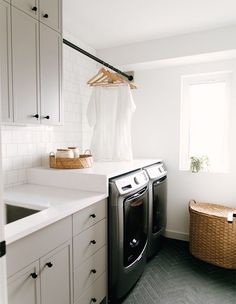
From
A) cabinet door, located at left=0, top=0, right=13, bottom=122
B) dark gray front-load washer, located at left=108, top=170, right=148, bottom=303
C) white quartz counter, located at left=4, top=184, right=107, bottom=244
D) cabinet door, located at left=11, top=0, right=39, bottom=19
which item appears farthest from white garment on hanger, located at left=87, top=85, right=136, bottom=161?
cabinet door, located at left=0, top=0, right=13, bottom=122

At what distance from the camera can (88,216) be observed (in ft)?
5.17

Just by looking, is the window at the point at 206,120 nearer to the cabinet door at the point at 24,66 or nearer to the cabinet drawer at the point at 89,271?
the cabinet drawer at the point at 89,271

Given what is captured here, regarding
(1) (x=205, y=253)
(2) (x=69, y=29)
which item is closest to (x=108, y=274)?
(1) (x=205, y=253)

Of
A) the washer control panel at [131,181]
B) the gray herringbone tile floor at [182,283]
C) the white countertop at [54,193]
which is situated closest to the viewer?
the white countertop at [54,193]

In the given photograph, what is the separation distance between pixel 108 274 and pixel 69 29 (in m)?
2.36

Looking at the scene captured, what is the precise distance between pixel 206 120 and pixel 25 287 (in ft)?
8.48

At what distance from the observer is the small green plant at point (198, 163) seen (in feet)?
9.36

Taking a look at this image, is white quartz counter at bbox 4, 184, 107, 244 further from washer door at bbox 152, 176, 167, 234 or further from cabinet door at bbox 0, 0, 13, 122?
washer door at bbox 152, 176, 167, 234

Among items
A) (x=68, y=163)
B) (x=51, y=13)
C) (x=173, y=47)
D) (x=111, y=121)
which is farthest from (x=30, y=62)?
(x=173, y=47)

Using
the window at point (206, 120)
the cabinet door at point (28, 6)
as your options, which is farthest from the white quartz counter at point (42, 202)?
the window at point (206, 120)

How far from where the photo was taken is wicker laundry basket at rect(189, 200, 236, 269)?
233 cm

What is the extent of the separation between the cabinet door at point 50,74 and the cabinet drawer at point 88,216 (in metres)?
0.74

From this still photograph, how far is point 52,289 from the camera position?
1.29m

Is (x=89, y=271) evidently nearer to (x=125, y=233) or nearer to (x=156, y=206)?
(x=125, y=233)
